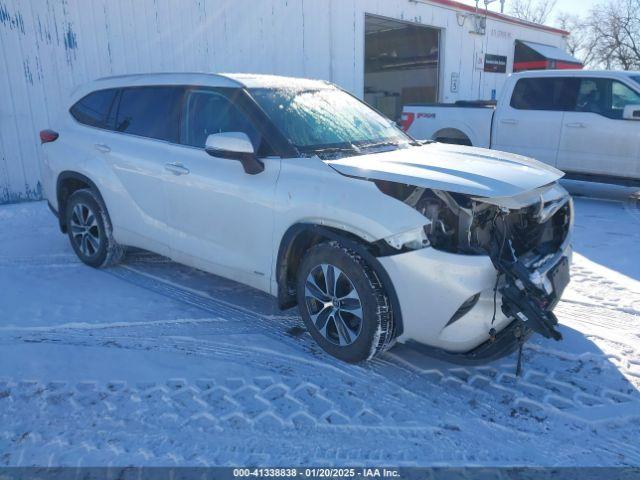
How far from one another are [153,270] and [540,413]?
12.3 ft

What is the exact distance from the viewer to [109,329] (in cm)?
384

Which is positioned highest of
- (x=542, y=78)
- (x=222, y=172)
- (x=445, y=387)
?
(x=542, y=78)

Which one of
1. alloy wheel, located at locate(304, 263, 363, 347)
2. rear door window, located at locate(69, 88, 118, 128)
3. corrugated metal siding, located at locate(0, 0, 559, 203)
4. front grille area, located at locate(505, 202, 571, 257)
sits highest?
corrugated metal siding, located at locate(0, 0, 559, 203)

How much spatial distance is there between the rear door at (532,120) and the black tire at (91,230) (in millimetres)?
6397

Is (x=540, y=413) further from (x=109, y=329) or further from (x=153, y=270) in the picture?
(x=153, y=270)

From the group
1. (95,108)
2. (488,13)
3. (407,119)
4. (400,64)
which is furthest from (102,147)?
(400,64)

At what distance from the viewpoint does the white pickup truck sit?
24.5 ft

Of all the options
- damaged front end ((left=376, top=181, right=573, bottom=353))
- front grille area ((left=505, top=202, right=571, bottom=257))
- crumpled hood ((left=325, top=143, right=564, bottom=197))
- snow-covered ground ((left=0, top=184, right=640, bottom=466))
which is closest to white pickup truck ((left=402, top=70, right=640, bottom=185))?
snow-covered ground ((left=0, top=184, right=640, bottom=466))

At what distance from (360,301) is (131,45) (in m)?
7.80

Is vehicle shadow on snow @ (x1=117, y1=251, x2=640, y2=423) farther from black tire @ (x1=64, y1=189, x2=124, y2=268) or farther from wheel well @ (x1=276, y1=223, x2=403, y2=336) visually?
black tire @ (x1=64, y1=189, x2=124, y2=268)

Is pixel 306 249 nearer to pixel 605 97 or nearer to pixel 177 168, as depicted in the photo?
pixel 177 168

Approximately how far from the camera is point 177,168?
3.96 meters

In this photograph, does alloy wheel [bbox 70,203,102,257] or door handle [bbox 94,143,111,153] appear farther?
alloy wheel [bbox 70,203,102,257]

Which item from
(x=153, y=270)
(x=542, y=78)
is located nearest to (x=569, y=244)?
(x=153, y=270)
